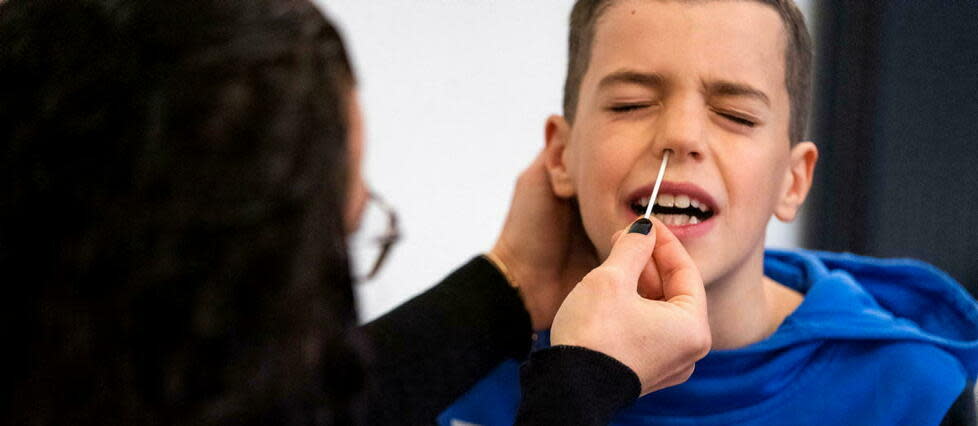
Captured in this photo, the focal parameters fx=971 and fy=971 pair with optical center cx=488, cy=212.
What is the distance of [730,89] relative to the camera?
0.98m

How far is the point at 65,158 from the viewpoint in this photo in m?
0.54

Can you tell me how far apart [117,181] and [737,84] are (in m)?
0.64

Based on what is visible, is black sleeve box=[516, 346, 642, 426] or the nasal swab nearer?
black sleeve box=[516, 346, 642, 426]

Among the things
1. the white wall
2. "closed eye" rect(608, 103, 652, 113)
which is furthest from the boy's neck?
the white wall

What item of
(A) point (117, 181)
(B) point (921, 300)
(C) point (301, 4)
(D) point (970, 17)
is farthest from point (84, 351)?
(D) point (970, 17)

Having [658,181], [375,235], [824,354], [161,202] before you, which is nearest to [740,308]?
[824,354]

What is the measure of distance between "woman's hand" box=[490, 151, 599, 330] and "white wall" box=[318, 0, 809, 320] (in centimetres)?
74

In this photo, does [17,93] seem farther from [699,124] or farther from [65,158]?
[699,124]

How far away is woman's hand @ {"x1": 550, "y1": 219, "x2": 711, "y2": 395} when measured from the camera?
0.79 metres

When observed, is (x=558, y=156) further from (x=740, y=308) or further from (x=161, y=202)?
(x=161, y=202)

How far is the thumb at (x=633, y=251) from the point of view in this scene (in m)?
0.83

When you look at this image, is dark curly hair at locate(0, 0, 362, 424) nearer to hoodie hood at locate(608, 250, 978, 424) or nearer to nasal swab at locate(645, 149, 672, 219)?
nasal swab at locate(645, 149, 672, 219)

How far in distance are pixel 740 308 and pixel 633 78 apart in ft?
0.93

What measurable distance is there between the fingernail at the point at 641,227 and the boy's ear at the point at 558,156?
9.3 inches
